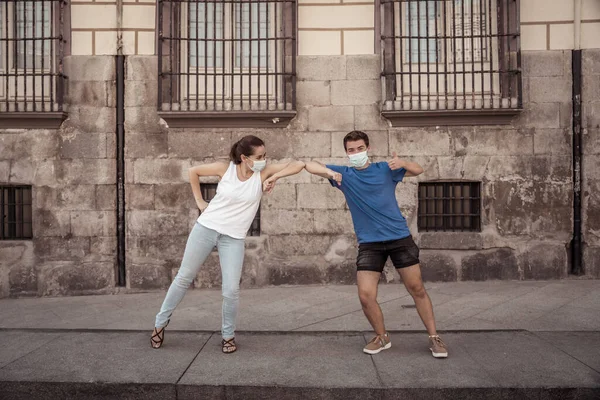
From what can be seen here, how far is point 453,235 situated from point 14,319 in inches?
222

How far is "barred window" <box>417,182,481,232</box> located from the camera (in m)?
7.55

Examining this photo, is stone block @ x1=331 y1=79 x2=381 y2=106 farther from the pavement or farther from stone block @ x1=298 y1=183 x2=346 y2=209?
the pavement

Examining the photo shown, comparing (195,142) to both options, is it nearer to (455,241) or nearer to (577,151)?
(455,241)

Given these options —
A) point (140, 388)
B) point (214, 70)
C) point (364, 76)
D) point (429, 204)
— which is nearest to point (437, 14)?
point (364, 76)

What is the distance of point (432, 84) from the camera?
753 cm

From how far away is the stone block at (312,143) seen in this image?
7.43 metres

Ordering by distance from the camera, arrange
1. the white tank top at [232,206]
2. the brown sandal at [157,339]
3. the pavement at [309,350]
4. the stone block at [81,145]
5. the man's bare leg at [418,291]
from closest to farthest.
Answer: the pavement at [309,350], the man's bare leg at [418,291], the white tank top at [232,206], the brown sandal at [157,339], the stone block at [81,145]

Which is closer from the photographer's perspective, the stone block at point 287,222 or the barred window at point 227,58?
the barred window at point 227,58

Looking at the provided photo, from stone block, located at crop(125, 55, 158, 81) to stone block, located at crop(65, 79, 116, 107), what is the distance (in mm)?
312

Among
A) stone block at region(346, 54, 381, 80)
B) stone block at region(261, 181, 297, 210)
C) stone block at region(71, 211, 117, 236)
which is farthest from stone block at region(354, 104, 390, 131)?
stone block at region(71, 211, 117, 236)

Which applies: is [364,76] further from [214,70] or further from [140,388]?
[140,388]

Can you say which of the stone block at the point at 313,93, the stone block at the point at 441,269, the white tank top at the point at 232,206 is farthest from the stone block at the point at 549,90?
the white tank top at the point at 232,206

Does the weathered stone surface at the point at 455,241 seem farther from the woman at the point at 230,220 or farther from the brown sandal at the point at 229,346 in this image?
the brown sandal at the point at 229,346

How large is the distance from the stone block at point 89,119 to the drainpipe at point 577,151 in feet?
21.4
